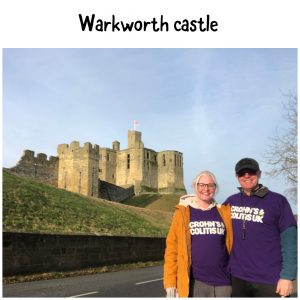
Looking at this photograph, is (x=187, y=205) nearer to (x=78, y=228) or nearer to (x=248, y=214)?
(x=248, y=214)

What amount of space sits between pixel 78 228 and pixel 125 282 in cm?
1246

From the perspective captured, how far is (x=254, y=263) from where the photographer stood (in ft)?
14.0

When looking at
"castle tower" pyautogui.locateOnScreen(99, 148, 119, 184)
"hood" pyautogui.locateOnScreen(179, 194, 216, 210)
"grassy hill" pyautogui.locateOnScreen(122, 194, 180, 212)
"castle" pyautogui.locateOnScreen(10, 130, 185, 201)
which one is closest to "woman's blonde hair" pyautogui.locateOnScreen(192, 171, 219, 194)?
"hood" pyautogui.locateOnScreen(179, 194, 216, 210)

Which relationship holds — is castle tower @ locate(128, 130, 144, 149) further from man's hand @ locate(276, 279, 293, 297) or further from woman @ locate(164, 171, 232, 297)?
man's hand @ locate(276, 279, 293, 297)

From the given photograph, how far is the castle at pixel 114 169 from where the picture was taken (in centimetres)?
6156

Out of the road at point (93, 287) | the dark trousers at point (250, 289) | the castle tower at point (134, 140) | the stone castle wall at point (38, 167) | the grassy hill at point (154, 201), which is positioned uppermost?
the castle tower at point (134, 140)

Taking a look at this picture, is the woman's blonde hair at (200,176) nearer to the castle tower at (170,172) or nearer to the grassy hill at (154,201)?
the grassy hill at (154,201)

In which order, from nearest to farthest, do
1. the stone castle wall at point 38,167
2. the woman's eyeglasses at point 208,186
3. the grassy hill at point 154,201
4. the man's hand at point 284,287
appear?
the man's hand at point 284,287
the woman's eyeglasses at point 208,186
the stone castle wall at point 38,167
the grassy hill at point 154,201

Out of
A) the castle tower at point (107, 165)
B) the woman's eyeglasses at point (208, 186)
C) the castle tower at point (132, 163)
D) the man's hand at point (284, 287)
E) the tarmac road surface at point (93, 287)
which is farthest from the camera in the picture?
the castle tower at point (132, 163)

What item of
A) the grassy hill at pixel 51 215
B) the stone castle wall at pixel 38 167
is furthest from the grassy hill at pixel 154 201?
the grassy hill at pixel 51 215

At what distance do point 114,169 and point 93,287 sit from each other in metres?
76.4

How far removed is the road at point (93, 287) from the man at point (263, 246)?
560 centimetres

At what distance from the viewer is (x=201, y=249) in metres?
4.32

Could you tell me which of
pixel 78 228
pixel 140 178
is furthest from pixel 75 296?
pixel 140 178
